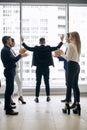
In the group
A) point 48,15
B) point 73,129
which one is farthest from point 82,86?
point 73,129

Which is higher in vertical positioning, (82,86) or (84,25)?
(84,25)

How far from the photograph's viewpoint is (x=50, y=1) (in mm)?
7551

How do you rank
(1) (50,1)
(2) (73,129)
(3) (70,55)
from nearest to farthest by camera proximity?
(2) (73,129) → (3) (70,55) → (1) (50,1)

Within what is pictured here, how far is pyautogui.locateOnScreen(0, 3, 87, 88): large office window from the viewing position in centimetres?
771

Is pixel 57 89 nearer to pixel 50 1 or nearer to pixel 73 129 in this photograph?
pixel 50 1

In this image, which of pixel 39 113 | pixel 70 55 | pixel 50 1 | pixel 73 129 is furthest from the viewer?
pixel 50 1

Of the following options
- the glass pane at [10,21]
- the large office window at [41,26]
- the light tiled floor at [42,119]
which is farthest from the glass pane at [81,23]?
the light tiled floor at [42,119]

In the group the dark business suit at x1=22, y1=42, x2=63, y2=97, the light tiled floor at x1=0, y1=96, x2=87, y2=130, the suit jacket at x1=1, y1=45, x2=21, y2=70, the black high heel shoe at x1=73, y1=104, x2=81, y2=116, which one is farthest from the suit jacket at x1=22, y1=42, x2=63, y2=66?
the black high heel shoe at x1=73, y1=104, x2=81, y2=116

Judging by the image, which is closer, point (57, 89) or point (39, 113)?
point (39, 113)

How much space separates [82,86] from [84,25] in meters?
1.76

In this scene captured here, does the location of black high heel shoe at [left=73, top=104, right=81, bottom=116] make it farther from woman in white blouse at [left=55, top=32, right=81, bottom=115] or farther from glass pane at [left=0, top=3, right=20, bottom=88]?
glass pane at [left=0, top=3, right=20, bottom=88]

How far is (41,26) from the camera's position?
7801 mm

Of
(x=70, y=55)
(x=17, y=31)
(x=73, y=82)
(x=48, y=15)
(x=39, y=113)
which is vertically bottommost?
(x=39, y=113)

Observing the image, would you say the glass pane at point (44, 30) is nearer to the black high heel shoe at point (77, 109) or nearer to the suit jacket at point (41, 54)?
the suit jacket at point (41, 54)
